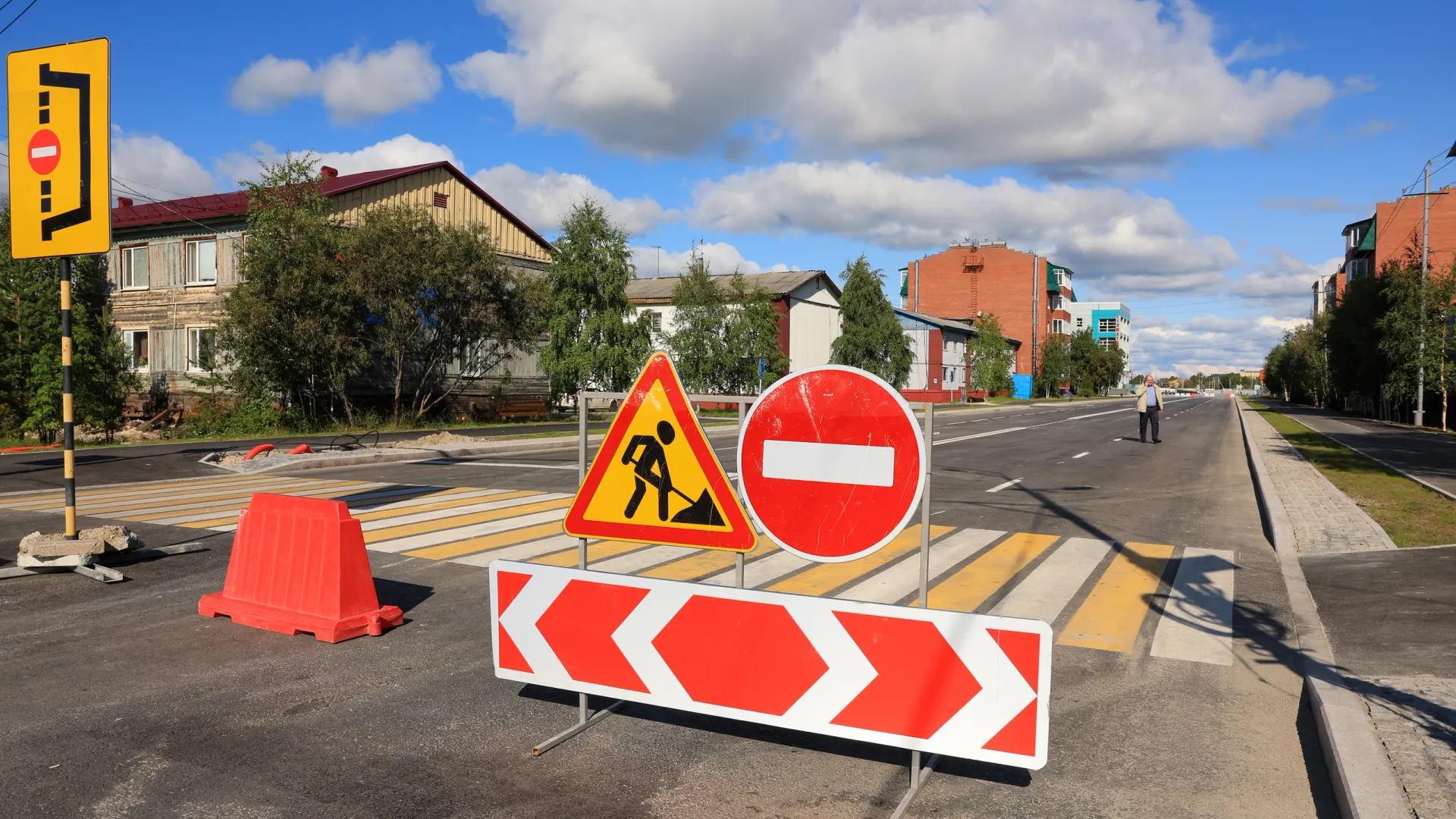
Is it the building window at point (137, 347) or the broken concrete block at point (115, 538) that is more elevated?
the building window at point (137, 347)

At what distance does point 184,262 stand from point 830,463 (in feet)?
126

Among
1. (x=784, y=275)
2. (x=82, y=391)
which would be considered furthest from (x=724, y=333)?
(x=82, y=391)

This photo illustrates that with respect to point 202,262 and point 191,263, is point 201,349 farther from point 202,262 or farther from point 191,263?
point 191,263

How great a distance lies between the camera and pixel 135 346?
1451 inches

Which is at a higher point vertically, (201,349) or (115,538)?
(201,349)

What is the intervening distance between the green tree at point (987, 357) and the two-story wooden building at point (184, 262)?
201 ft

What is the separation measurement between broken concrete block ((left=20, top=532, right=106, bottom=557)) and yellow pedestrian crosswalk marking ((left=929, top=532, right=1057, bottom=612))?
7.37 m

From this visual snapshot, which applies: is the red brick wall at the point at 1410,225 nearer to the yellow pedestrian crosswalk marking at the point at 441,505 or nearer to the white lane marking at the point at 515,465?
the white lane marking at the point at 515,465

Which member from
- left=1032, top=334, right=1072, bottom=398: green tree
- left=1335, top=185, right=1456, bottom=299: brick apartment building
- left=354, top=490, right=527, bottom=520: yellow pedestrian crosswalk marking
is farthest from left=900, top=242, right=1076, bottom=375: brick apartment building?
left=354, top=490, right=527, bottom=520: yellow pedestrian crosswalk marking

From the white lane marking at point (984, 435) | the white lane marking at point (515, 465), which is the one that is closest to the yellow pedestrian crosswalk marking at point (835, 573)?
the white lane marking at point (515, 465)

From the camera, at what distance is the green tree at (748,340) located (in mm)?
44562

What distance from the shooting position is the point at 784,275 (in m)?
65.1

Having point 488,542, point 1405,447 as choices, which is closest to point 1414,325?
point 1405,447

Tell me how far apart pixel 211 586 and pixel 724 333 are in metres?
37.8
